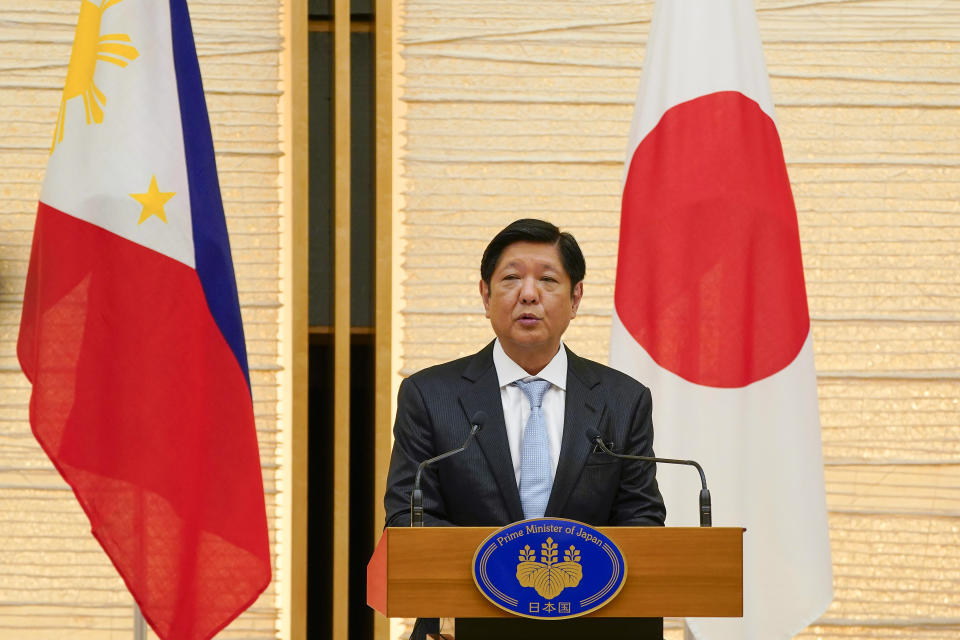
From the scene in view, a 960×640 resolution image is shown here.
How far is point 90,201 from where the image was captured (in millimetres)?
2732

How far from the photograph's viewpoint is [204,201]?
9.26ft

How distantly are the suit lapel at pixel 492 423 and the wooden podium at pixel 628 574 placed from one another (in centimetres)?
41

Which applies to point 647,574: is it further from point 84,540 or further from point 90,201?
point 84,540

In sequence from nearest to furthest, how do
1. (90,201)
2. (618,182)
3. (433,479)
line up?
(433,479) < (90,201) < (618,182)

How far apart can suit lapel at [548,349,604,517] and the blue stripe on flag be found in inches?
40.3

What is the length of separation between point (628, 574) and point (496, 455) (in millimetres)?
484

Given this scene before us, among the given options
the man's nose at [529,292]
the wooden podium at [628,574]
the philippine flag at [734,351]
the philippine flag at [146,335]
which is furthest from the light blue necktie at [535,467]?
the philippine flag at [146,335]

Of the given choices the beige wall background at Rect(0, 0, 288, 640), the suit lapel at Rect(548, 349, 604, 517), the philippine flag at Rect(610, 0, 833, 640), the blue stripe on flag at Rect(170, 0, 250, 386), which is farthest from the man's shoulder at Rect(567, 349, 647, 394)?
the beige wall background at Rect(0, 0, 288, 640)

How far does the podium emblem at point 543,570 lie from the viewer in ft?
5.05

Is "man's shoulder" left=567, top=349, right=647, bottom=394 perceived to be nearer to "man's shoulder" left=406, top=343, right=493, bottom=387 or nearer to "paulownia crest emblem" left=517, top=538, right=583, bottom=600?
"man's shoulder" left=406, top=343, right=493, bottom=387

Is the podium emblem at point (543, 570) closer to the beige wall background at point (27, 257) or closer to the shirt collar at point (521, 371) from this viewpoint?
the shirt collar at point (521, 371)

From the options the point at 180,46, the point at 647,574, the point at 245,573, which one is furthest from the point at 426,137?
the point at 647,574

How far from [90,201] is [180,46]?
1.58ft

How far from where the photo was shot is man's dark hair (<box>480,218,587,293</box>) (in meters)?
2.12
